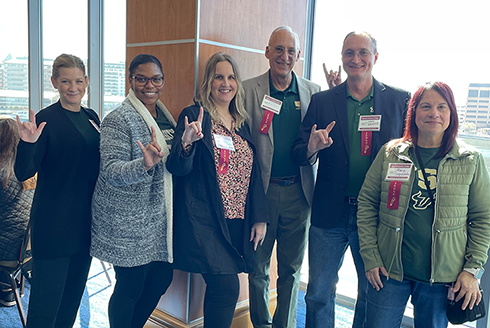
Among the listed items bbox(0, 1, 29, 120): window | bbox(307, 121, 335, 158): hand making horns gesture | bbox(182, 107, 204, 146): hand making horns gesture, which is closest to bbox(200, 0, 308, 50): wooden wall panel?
bbox(182, 107, 204, 146): hand making horns gesture

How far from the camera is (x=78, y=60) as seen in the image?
6.85 ft

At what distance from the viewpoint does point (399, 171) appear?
1.80 metres

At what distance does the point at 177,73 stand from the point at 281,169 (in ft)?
2.87

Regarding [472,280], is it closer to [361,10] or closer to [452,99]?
[452,99]

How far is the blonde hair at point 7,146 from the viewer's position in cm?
258

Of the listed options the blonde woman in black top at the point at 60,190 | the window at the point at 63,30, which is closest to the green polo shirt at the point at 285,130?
the blonde woman in black top at the point at 60,190

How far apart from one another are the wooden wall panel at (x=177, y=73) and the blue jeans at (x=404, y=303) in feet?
4.94

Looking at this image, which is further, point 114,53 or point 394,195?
point 114,53

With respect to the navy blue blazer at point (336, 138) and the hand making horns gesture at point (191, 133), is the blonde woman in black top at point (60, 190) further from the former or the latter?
the navy blue blazer at point (336, 138)

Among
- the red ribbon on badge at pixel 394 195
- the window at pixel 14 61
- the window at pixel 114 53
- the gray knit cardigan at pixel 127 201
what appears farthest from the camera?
the window at pixel 14 61

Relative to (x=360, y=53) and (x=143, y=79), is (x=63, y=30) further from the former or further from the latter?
(x=360, y=53)

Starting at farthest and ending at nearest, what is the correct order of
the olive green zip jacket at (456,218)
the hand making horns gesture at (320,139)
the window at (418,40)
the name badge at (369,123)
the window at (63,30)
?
the window at (63,30), the window at (418,40), the name badge at (369,123), the hand making horns gesture at (320,139), the olive green zip jacket at (456,218)

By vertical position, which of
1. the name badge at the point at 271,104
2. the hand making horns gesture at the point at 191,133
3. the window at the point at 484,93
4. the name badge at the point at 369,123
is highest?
the window at the point at 484,93

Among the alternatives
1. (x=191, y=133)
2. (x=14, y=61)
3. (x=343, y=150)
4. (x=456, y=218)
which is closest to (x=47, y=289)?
(x=191, y=133)
